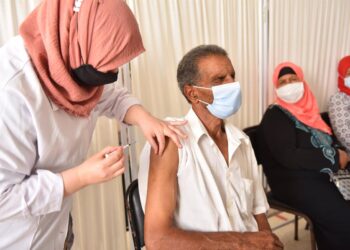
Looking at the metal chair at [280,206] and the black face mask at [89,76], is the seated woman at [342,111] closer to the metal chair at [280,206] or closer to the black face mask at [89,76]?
the metal chair at [280,206]

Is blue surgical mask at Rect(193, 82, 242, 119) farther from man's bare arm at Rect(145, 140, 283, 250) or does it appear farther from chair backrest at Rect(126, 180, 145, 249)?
chair backrest at Rect(126, 180, 145, 249)

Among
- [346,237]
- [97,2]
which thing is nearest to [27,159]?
[97,2]

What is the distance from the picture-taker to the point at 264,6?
2316mm

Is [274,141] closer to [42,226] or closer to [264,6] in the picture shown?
[264,6]

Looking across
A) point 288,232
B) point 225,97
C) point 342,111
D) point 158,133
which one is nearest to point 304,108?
point 342,111

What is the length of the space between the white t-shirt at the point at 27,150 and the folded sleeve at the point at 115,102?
0.26 m

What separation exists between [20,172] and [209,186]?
0.75 meters

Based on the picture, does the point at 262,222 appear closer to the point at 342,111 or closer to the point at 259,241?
the point at 259,241

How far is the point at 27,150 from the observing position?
900 millimetres

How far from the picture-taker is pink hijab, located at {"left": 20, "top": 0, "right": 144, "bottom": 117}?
0.88 meters

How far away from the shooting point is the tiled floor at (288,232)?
2454 millimetres

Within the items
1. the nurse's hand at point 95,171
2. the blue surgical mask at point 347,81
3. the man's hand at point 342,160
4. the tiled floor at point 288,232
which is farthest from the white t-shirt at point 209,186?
the blue surgical mask at point 347,81

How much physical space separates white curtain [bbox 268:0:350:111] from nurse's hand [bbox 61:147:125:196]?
1.88 meters

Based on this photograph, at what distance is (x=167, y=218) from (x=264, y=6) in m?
1.80
